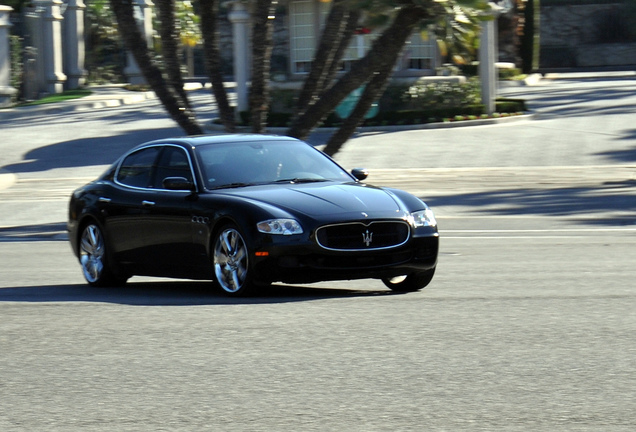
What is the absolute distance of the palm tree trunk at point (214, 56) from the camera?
19531mm

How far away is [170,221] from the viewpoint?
1072 cm

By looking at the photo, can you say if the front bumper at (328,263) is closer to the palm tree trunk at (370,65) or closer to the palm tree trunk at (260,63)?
the palm tree trunk at (370,65)

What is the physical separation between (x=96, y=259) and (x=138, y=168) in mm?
1032

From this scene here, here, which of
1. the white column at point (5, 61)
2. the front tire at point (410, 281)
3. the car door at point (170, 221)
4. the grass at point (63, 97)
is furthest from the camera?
the grass at point (63, 97)

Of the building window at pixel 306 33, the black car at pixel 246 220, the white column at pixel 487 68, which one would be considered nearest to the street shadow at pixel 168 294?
the black car at pixel 246 220

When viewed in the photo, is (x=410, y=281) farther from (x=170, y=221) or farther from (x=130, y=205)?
(x=130, y=205)

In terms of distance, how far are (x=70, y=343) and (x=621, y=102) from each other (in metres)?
30.1

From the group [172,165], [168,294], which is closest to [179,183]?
[172,165]

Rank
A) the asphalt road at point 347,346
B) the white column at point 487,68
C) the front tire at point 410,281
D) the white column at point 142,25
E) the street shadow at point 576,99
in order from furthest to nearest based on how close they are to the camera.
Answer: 1. the white column at point 142,25
2. the street shadow at point 576,99
3. the white column at point 487,68
4. the front tire at point 410,281
5. the asphalt road at point 347,346

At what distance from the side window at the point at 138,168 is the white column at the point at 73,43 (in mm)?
31427

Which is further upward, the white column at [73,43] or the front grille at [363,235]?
the white column at [73,43]

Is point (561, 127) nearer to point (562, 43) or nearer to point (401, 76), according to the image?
point (401, 76)

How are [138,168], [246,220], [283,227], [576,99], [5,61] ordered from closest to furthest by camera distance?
[283,227] → [246,220] → [138,168] → [5,61] → [576,99]

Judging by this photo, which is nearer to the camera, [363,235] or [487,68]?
[363,235]
